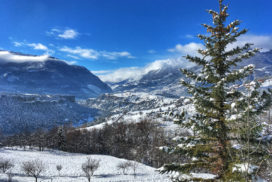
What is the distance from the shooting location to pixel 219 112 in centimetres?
764

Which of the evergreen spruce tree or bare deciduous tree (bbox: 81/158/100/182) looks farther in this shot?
bare deciduous tree (bbox: 81/158/100/182)

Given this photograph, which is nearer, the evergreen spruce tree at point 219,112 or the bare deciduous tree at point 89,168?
the evergreen spruce tree at point 219,112

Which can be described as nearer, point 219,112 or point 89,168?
point 219,112

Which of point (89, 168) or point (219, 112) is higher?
point (219, 112)

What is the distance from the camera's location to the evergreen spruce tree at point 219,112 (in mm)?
6582

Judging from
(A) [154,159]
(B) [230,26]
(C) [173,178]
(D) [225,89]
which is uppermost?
(B) [230,26]

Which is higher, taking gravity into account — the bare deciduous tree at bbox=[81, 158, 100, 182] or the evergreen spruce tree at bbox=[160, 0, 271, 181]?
the evergreen spruce tree at bbox=[160, 0, 271, 181]

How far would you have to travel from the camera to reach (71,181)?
36156 millimetres

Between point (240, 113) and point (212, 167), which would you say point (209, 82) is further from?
point (212, 167)

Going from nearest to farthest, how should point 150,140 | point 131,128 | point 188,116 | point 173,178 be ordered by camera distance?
1. point 173,178
2. point 188,116
3. point 150,140
4. point 131,128

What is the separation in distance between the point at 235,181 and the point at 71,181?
39.0 m

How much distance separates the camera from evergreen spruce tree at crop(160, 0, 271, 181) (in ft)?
21.6

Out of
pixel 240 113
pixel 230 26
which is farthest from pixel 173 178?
pixel 230 26

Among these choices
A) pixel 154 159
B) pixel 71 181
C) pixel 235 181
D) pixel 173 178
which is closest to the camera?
pixel 235 181
